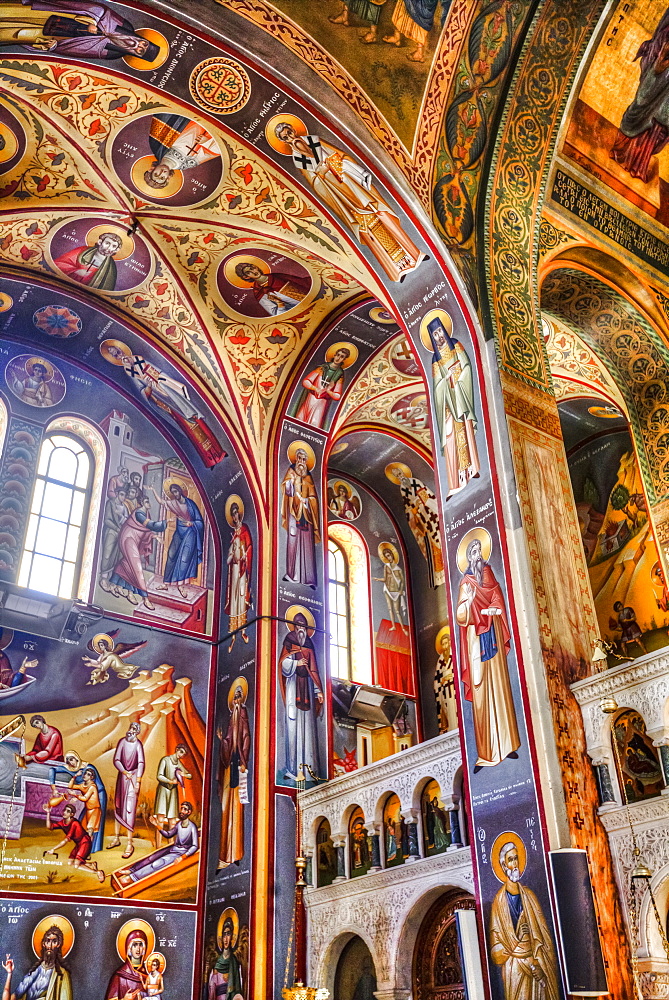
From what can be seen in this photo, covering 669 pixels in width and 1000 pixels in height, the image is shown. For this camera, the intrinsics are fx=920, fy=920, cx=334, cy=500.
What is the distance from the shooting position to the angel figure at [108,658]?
38.7 ft

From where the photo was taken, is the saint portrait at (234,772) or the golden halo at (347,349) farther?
the golden halo at (347,349)

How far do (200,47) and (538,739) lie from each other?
784 centimetres

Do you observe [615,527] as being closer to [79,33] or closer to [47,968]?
[47,968]

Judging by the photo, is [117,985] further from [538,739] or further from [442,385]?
[442,385]

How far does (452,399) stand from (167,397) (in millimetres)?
5281

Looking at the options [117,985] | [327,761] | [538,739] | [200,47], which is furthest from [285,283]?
[117,985]

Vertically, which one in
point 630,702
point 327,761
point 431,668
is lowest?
point 630,702

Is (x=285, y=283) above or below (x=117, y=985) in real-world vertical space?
above

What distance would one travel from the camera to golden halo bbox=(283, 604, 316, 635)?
12.6m

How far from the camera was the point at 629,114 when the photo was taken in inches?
456

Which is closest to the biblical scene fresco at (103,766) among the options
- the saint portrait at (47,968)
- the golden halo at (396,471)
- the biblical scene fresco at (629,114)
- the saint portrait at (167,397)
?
the saint portrait at (47,968)

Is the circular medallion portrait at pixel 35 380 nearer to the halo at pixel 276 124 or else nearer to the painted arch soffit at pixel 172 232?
the painted arch soffit at pixel 172 232

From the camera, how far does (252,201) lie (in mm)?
11633

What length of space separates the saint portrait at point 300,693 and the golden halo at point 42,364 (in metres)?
4.82
